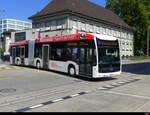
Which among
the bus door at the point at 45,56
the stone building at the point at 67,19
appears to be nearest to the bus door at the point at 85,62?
the bus door at the point at 45,56

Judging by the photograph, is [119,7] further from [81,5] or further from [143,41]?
[81,5]

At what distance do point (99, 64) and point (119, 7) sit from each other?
55195mm

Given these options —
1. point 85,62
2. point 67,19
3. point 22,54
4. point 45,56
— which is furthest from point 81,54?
point 67,19

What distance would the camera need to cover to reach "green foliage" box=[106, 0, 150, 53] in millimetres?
57781

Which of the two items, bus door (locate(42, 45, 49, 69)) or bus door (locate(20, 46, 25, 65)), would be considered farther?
bus door (locate(20, 46, 25, 65))

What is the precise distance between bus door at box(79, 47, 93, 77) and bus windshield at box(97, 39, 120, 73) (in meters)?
0.67

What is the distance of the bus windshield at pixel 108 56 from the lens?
12.7 meters

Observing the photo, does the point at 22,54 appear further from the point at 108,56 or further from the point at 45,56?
the point at 108,56

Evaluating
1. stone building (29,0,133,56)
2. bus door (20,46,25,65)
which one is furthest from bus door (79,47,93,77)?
stone building (29,0,133,56)

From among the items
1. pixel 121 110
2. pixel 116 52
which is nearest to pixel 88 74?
pixel 116 52

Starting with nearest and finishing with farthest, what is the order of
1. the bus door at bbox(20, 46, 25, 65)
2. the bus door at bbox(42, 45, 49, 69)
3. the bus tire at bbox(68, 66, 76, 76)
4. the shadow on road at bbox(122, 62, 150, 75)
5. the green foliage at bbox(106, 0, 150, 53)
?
the bus tire at bbox(68, 66, 76, 76) → the bus door at bbox(42, 45, 49, 69) → the shadow on road at bbox(122, 62, 150, 75) → the bus door at bbox(20, 46, 25, 65) → the green foliage at bbox(106, 0, 150, 53)

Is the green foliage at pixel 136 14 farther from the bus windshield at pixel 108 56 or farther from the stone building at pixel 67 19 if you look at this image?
the bus windshield at pixel 108 56

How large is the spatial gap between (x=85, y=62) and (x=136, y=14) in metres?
51.3

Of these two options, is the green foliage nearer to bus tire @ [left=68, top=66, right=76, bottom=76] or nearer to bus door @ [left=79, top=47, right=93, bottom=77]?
bus tire @ [left=68, top=66, right=76, bottom=76]
